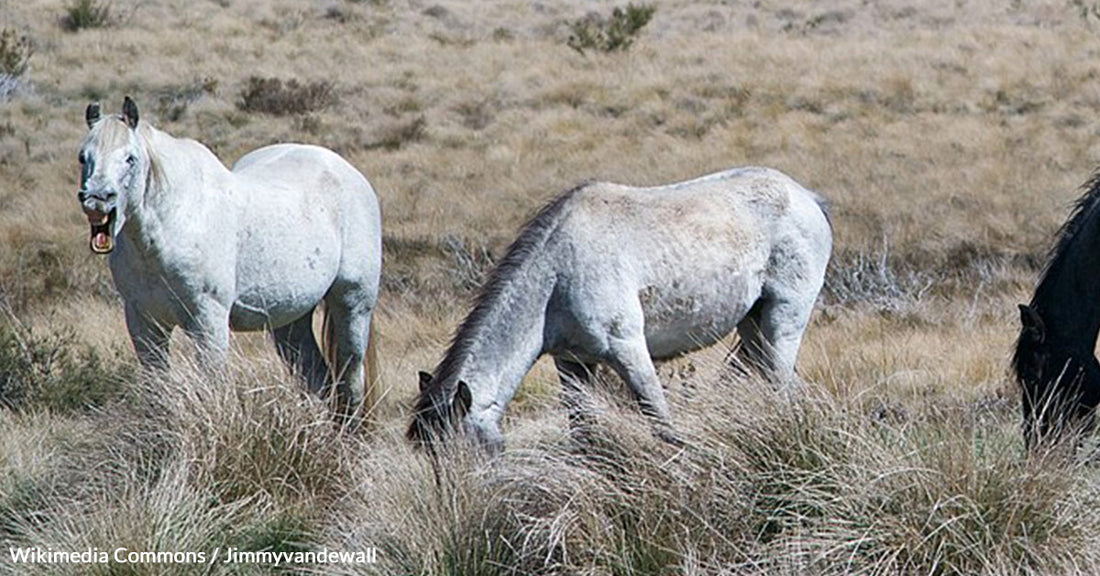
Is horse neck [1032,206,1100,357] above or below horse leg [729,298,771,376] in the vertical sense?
above

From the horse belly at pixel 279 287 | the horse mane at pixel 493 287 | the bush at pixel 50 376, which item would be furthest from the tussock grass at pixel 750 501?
the bush at pixel 50 376

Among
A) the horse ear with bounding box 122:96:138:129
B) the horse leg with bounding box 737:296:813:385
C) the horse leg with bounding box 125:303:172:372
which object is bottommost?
the horse leg with bounding box 737:296:813:385

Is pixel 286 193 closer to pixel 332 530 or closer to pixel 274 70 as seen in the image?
pixel 332 530

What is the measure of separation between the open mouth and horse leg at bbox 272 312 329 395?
197 centimetres

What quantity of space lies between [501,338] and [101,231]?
5.98ft

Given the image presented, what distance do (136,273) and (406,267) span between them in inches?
335

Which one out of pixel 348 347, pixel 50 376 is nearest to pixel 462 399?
pixel 348 347

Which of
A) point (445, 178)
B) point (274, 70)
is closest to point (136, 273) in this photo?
point (445, 178)

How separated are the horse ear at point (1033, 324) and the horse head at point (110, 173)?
4008 millimetres

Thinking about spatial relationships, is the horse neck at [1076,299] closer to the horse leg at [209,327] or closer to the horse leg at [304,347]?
the horse leg at [209,327]

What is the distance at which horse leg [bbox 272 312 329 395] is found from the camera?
8797 mm

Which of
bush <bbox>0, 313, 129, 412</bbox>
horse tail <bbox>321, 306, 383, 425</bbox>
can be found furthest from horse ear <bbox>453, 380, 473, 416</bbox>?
bush <bbox>0, 313, 129, 412</bbox>

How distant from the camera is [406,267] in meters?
15.9

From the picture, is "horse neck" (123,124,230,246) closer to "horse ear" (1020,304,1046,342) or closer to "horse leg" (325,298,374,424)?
"horse leg" (325,298,374,424)
